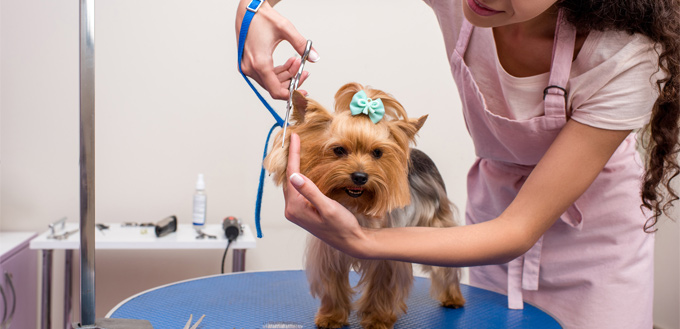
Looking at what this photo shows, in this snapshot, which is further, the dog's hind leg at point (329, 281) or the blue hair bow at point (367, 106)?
the dog's hind leg at point (329, 281)

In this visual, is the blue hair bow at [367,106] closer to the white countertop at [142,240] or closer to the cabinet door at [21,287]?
the white countertop at [142,240]

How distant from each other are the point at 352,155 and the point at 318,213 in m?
0.12

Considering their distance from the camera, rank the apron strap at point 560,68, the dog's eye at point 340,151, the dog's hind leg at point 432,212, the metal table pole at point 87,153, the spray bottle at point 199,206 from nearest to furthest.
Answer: the metal table pole at point 87,153, the dog's eye at point 340,151, the apron strap at point 560,68, the dog's hind leg at point 432,212, the spray bottle at point 199,206

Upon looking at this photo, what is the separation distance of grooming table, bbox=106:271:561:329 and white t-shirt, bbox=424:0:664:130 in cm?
44

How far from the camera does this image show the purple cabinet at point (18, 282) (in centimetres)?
214

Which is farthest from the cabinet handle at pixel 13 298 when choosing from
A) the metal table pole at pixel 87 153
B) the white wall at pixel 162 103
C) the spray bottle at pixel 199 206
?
the metal table pole at pixel 87 153

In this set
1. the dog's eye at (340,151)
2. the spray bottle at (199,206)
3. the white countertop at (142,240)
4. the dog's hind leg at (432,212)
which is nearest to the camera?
the dog's eye at (340,151)

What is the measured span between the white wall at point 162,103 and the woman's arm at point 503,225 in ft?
5.86

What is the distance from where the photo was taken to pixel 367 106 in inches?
37.6

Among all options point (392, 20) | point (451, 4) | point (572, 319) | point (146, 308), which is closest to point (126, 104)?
point (392, 20)

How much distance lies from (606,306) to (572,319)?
0.08 meters

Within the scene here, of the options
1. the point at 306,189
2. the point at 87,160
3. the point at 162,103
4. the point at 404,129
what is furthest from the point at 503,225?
the point at 162,103

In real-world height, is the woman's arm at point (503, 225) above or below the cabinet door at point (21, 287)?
above

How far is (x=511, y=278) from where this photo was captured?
141cm
